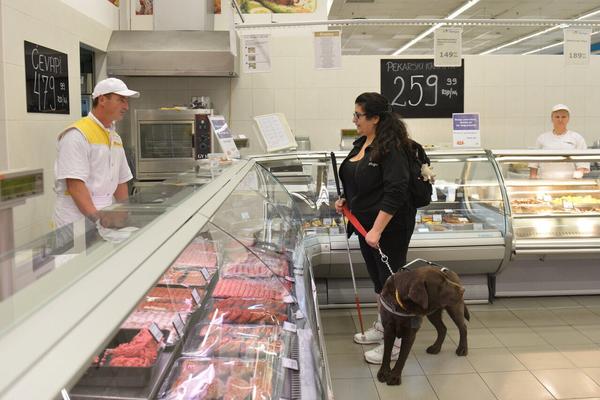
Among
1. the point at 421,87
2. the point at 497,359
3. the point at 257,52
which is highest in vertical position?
the point at 257,52

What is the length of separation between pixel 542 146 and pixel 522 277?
179 centimetres

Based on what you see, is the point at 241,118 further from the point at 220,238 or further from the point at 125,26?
the point at 220,238

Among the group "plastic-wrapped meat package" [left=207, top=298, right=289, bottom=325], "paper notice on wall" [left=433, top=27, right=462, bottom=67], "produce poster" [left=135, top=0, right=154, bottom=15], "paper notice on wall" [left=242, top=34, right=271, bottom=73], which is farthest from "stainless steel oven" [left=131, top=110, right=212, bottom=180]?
"plastic-wrapped meat package" [left=207, top=298, right=289, bottom=325]

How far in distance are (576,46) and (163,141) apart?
15.0ft

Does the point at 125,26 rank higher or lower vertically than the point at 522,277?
higher

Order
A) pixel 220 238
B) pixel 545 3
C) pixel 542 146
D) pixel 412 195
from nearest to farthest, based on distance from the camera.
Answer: pixel 220 238 < pixel 412 195 < pixel 542 146 < pixel 545 3

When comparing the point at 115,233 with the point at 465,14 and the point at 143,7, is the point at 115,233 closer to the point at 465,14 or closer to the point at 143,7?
the point at 143,7

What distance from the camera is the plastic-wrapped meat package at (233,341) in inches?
76.4

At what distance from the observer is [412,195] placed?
3.68 m

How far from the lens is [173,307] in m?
1.93

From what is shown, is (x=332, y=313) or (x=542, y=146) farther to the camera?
(x=542, y=146)

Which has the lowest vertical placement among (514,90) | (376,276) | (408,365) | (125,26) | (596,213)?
(408,365)

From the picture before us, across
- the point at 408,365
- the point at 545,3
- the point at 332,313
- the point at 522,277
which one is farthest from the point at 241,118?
the point at 545,3

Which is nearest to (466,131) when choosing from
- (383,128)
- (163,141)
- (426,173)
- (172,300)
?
(426,173)
